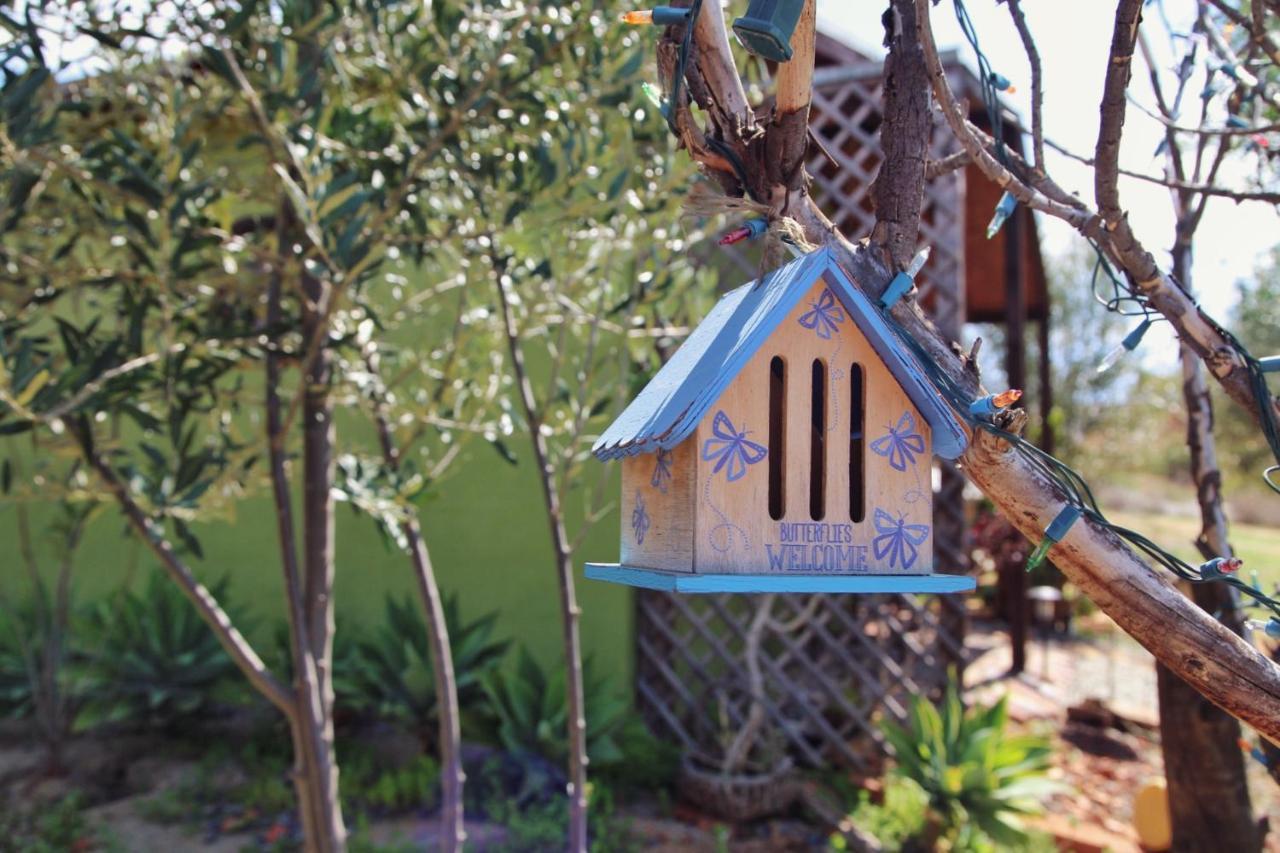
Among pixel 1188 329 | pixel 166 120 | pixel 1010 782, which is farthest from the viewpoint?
pixel 1010 782

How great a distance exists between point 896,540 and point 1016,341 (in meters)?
5.94

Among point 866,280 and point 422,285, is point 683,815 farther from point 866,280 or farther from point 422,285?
point 866,280


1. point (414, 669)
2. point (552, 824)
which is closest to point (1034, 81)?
point (552, 824)

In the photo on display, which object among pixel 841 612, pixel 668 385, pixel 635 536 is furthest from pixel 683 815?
pixel 668 385

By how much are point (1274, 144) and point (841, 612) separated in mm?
2972

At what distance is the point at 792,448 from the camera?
1673 millimetres

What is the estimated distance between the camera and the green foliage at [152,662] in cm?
531

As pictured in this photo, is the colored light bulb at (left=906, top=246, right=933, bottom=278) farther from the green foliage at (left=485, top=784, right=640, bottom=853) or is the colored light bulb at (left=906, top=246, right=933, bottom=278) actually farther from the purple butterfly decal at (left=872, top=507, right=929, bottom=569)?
the green foliage at (left=485, top=784, right=640, bottom=853)

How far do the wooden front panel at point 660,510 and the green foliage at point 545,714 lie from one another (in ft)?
10.1

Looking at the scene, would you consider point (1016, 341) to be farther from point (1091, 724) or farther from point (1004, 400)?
point (1004, 400)

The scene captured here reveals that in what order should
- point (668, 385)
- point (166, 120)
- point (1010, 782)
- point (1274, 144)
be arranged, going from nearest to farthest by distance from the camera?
point (668, 385)
point (166, 120)
point (1274, 144)
point (1010, 782)

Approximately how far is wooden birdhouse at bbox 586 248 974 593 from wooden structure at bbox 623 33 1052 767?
3.45 meters

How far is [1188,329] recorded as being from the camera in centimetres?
182

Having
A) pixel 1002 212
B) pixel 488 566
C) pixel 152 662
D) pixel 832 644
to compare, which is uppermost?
pixel 1002 212
